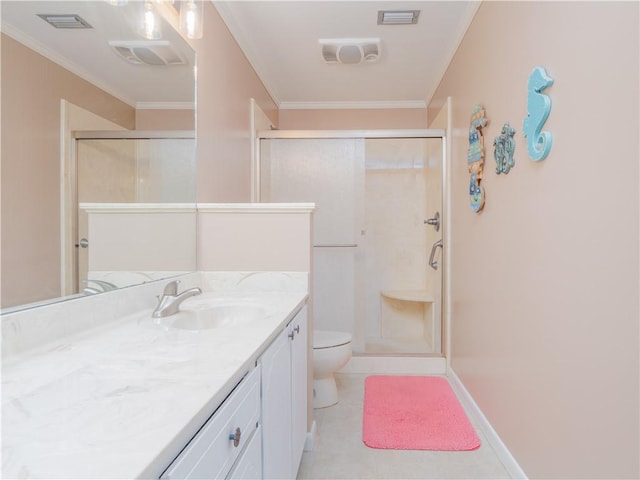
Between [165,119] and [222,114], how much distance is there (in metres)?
0.65

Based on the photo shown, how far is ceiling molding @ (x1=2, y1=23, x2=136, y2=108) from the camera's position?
826mm

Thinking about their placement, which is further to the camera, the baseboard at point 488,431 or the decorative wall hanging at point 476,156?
the decorative wall hanging at point 476,156

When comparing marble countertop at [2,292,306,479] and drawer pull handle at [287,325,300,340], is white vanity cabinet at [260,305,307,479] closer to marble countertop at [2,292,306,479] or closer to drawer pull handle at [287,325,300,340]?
drawer pull handle at [287,325,300,340]

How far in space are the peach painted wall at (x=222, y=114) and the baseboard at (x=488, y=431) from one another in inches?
72.5

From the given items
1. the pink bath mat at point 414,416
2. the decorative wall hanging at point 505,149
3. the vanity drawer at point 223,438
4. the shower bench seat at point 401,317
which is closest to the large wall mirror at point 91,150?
the vanity drawer at point 223,438

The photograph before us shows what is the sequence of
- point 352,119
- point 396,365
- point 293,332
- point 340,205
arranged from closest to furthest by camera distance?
1. point 293,332
2. point 396,365
3. point 340,205
4. point 352,119

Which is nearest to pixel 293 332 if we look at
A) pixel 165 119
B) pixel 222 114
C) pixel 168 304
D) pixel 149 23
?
pixel 168 304

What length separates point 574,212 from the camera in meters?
1.11

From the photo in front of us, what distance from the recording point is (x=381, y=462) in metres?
1.72

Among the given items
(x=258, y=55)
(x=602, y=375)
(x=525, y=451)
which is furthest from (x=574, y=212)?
(x=258, y=55)

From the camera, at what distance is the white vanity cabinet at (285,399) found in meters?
1.04

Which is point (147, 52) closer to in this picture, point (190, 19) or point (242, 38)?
point (190, 19)

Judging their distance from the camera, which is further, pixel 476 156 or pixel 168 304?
pixel 476 156

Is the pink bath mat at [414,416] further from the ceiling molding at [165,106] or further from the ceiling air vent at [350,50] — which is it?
the ceiling air vent at [350,50]
